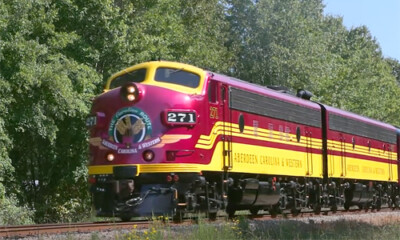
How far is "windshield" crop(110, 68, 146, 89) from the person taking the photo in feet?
52.9

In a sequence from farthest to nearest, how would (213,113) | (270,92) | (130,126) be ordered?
(270,92), (213,113), (130,126)

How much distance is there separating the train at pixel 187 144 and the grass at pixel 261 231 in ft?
3.07

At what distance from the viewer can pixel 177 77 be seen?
15.9 m

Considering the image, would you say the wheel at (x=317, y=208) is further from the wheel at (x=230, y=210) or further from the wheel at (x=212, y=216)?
the wheel at (x=212, y=216)

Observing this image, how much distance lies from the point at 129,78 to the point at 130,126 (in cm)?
185

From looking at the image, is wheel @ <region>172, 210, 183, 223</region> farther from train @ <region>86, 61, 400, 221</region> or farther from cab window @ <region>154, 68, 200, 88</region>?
cab window @ <region>154, 68, 200, 88</region>

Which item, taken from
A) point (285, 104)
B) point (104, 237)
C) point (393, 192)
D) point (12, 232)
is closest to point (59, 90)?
point (285, 104)

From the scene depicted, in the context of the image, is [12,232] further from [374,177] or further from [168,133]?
[374,177]

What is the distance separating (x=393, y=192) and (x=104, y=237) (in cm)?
2078

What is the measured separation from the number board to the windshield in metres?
1.52

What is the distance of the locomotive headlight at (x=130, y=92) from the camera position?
1517 cm

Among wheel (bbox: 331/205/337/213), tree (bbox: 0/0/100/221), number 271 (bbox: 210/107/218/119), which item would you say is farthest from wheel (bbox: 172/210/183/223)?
wheel (bbox: 331/205/337/213)

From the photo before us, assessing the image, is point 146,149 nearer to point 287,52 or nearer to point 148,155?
point 148,155

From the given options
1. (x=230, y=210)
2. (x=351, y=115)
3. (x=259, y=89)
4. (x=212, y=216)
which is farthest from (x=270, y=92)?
(x=351, y=115)
